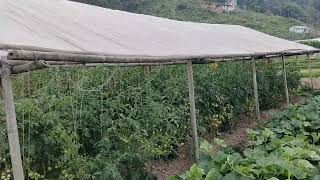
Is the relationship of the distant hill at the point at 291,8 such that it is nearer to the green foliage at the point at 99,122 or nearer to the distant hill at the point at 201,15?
the distant hill at the point at 201,15

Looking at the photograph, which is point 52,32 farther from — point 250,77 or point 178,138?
point 250,77

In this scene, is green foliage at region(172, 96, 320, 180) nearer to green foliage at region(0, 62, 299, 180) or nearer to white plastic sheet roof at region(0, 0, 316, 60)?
green foliage at region(0, 62, 299, 180)

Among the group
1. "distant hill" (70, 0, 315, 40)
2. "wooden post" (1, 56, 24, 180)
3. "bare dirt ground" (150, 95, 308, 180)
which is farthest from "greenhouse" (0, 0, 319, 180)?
"distant hill" (70, 0, 315, 40)

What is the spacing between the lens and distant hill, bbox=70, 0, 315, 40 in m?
52.3

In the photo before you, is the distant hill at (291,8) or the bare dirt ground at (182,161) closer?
the bare dirt ground at (182,161)

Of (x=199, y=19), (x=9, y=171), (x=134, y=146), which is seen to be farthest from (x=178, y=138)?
(x=199, y=19)

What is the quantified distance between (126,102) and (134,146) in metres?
1.18

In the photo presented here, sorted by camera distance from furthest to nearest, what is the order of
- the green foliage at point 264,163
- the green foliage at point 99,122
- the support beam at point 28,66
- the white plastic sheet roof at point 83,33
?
the green foliage at point 99,122
the green foliage at point 264,163
the white plastic sheet roof at point 83,33
the support beam at point 28,66

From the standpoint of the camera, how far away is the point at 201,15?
187 ft

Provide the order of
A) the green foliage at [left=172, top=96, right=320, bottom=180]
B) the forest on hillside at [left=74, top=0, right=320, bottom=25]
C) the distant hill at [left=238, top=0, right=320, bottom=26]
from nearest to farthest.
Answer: the green foliage at [left=172, top=96, right=320, bottom=180], the forest on hillside at [left=74, top=0, right=320, bottom=25], the distant hill at [left=238, top=0, right=320, bottom=26]

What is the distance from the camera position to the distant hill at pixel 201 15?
5228cm

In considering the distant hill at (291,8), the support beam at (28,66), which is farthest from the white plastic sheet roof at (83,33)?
the distant hill at (291,8)

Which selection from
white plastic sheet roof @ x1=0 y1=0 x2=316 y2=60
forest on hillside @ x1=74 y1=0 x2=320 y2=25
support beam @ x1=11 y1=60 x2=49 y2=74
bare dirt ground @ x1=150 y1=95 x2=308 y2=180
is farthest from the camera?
forest on hillside @ x1=74 y1=0 x2=320 y2=25

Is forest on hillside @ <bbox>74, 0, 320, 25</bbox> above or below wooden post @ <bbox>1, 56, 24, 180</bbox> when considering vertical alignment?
above
